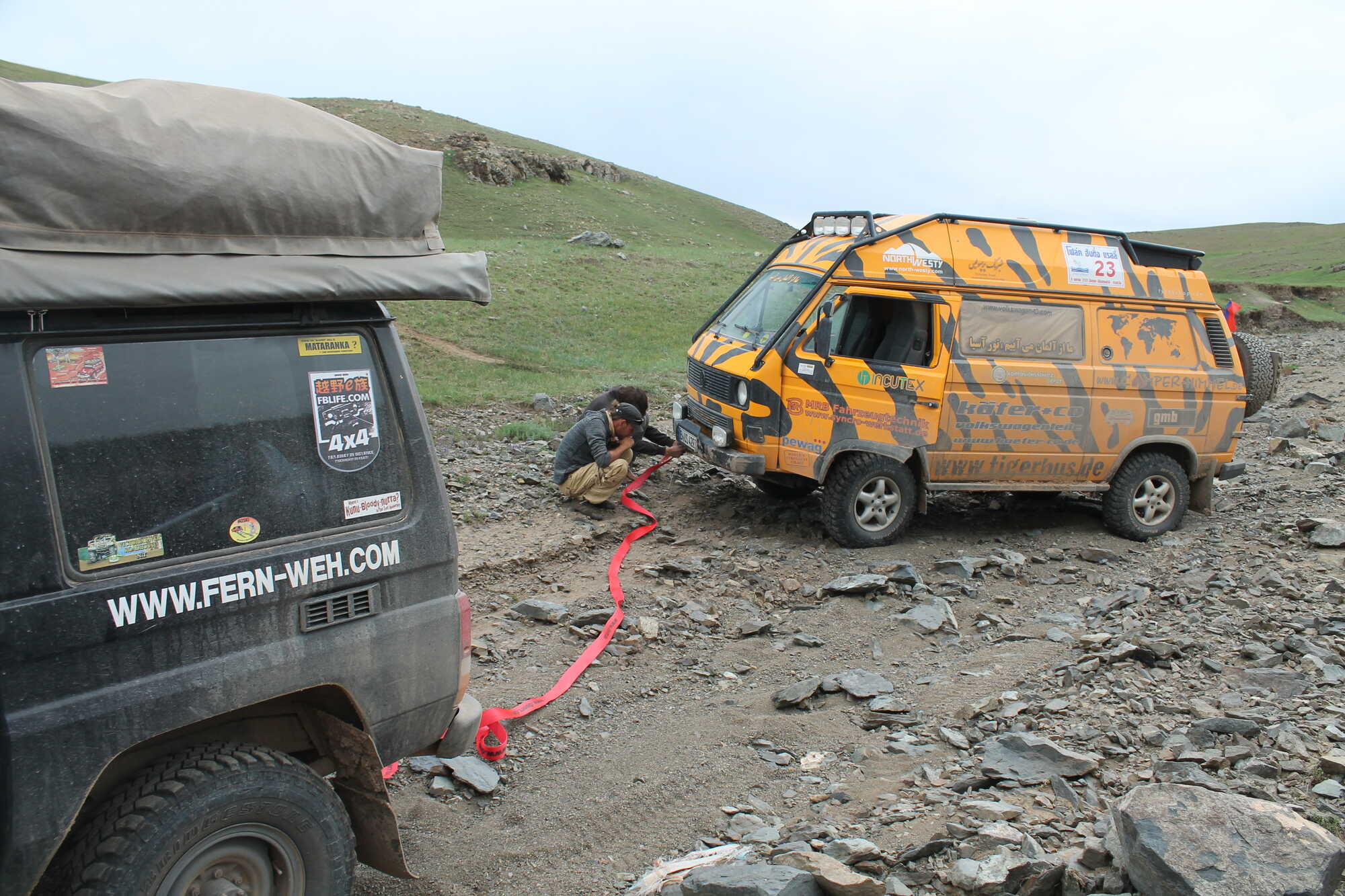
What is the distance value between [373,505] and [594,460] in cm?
556

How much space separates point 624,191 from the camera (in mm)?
67375

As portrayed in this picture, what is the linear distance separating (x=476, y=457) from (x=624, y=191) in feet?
198

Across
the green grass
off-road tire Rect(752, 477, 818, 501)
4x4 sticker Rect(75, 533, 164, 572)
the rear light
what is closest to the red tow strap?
the rear light

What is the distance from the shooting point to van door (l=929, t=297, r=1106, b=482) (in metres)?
8.14

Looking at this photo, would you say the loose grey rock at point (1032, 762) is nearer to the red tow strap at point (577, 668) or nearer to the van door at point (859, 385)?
the red tow strap at point (577, 668)

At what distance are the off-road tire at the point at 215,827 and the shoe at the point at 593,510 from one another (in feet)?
18.3

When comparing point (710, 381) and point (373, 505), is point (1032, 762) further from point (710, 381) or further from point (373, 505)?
point (710, 381)

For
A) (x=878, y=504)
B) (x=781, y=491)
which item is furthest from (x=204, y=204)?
(x=781, y=491)

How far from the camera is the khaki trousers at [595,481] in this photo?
344 inches

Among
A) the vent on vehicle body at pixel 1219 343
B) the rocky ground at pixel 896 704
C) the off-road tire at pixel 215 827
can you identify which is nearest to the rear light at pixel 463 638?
the off-road tire at pixel 215 827

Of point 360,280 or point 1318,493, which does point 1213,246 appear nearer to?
point 1318,493

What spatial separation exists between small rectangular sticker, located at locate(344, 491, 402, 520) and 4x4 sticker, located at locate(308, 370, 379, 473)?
0.11m

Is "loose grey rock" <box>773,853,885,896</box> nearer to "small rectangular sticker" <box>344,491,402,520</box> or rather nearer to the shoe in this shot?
"small rectangular sticker" <box>344,491,402,520</box>

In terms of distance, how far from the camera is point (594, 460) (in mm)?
8852
